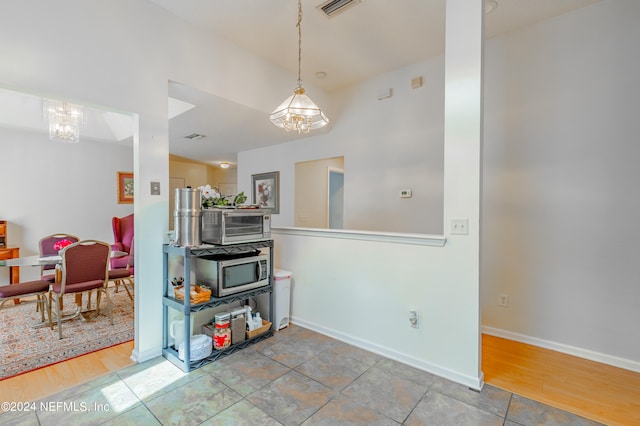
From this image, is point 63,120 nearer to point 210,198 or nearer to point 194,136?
point 194,136

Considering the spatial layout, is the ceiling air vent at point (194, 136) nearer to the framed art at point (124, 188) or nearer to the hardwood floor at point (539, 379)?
the framed art at point (124, 188)

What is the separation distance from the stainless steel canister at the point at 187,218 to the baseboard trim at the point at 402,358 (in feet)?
4.87

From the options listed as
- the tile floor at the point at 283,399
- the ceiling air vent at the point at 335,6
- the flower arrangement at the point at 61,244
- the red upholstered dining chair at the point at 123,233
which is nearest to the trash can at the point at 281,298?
the tile floor at the point at 283,399

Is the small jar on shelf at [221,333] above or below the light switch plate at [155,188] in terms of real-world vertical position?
below

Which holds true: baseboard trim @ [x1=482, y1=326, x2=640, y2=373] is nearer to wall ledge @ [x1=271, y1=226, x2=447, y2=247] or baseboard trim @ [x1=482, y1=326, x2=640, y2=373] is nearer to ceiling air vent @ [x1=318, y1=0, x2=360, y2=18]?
wall ledge @ [x1=271, y1=226, x2=447, y2=247]

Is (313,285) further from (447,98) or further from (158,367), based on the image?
(447,98)

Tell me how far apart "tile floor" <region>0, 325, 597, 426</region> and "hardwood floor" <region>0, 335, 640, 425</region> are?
15 centimetres

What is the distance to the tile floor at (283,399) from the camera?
5.70ft

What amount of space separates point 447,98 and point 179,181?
6.27m

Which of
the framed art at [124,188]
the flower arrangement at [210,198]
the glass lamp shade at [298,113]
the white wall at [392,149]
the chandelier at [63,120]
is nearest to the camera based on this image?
the glass lamp shade at [298,113]

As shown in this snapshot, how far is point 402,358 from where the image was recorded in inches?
94.1

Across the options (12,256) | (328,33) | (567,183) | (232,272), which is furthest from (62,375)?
(567,183)

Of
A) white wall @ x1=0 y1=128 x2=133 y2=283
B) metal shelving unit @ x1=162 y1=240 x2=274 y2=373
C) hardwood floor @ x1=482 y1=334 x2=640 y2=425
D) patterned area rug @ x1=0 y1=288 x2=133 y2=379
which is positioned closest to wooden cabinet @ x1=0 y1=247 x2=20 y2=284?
white wall @ x1=0 y1=128 x2=133 y2=283

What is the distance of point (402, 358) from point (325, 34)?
3071 mm
